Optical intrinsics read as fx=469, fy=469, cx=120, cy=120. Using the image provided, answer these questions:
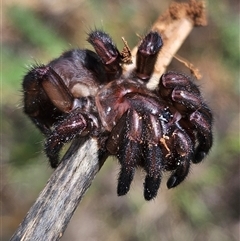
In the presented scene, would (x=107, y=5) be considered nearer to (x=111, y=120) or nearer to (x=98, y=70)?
(x=98, y=70)

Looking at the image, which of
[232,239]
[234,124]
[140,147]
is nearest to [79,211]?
[232,239]

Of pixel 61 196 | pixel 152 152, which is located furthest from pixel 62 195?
pixel 152 152

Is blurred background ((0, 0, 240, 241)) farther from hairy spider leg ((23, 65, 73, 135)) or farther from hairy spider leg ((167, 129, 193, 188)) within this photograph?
hairy spider leg ((167, 129, 193, 188))

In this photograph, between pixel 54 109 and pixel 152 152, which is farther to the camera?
pixel 54 109

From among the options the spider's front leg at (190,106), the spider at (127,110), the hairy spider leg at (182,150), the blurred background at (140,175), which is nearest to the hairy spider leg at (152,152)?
the spider at (127,110)

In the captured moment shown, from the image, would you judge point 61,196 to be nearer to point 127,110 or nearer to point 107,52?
point 127,110

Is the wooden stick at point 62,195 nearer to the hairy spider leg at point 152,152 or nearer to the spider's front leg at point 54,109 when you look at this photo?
the spider's front leg at point 54,109

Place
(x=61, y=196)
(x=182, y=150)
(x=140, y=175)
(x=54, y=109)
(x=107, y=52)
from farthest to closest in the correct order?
(x=140, y=175), (x=54, y=109), (x=107, y=52), (x=182, y=150), (x=61, y=196)
